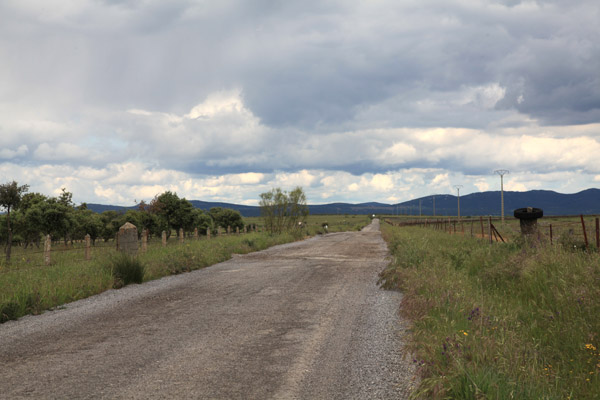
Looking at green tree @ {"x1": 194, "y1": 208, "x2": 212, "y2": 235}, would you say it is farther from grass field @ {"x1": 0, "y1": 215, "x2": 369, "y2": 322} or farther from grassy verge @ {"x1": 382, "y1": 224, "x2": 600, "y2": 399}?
grassy verge @ {"x1": 382, "y1": 224, "x2": 600, "y2": 399}

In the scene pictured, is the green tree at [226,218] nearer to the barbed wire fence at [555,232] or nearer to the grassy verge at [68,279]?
the barbed wire fence at [555,232]

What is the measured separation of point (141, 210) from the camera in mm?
74688

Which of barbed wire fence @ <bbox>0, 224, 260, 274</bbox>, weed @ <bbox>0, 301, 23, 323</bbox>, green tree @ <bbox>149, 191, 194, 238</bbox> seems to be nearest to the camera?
weed @ <bbox>0, 301, 23, 323</bbox>

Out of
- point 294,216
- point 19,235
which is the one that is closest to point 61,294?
point 294,216

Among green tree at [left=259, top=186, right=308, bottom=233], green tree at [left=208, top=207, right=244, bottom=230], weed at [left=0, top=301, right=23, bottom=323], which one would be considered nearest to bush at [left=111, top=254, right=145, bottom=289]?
weed at [left=0, top=301, right=23, bottom=323]

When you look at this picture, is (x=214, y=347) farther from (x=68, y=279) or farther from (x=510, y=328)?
(x=68, y=279)

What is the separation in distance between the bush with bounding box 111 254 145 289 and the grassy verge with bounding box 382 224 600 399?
26.1 ft

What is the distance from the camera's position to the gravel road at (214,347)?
511 centimetres

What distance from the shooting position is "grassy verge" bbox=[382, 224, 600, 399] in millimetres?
4504

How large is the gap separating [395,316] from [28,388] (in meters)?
6.35

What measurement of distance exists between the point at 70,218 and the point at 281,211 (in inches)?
1058

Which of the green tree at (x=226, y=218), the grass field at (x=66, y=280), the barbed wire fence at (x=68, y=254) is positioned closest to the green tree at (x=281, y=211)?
the barbed wire fence at (x=68, y=254)

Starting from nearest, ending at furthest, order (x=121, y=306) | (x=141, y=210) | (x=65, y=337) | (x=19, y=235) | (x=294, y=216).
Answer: (x=65, y=337), (x=121, y=306), (x=294, y=216), (x=19, y=235), (x=141, y=210)

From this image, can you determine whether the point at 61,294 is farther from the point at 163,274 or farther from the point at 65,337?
the point at 163,274
